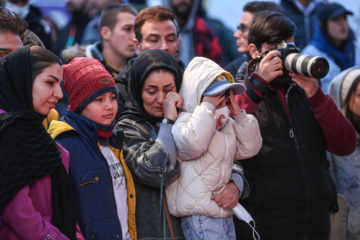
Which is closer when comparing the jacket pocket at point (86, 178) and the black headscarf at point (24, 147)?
the black headscarf at point (24, 147)

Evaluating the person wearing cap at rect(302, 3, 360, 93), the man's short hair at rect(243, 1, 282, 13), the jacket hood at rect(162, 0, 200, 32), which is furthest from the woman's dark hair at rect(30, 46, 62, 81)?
the person wearing cap at rect(302, 3, 360, 93)

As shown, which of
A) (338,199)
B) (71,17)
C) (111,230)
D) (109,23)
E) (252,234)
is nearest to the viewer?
(111,230)

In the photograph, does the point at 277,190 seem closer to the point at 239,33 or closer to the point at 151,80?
the point at 151,80

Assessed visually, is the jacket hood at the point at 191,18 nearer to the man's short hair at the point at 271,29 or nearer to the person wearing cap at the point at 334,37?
the person wearing cap at the point at 334,37

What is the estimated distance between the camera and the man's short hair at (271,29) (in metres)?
3.52

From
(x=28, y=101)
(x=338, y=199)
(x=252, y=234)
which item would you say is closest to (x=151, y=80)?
(x=28, y=101)

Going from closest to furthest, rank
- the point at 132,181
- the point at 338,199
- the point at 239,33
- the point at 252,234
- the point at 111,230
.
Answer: the point at 111,230
the point at 132,181
the point at 252,234
the point at 338,199
the point at 239,33

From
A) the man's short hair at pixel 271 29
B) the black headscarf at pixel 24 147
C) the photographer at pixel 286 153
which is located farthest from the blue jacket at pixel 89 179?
the man's short hair at pixel 271 29

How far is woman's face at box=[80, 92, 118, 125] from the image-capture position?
9.20 ft

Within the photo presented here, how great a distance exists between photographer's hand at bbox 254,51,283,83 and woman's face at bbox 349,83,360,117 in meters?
1.12

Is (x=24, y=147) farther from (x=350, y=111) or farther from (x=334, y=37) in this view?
(x=334, y=37)

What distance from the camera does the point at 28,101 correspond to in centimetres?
240

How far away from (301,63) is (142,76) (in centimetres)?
89

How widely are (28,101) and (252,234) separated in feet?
5.05
